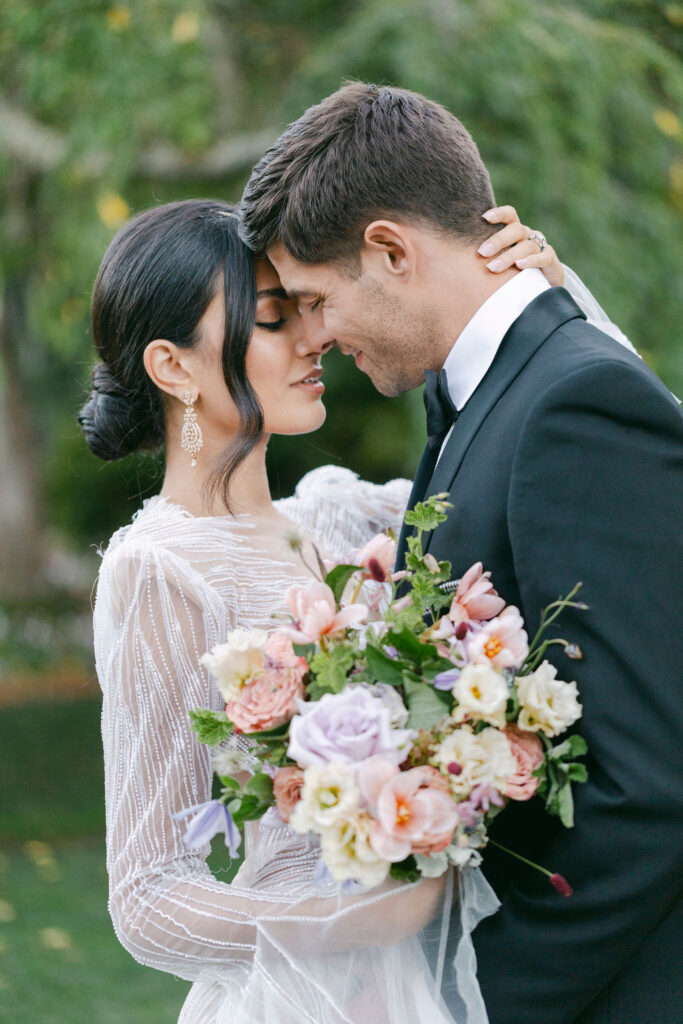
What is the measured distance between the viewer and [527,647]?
68.6 inches

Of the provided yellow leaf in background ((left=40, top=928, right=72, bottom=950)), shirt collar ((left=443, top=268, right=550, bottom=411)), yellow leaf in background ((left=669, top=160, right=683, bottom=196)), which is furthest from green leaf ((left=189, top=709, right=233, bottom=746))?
yellow leaf in background ((left=40, top=928, right=72, bottom=950))

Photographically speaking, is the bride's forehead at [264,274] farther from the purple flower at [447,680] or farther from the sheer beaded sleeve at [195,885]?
the purple flower at [447,680]

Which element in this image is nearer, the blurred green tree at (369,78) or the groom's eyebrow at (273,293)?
the groom's eyebrow at (273,293)

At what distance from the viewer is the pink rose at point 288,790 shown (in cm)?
173

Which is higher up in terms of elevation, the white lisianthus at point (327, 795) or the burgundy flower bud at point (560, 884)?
the white lisianthus at point (327, 795)

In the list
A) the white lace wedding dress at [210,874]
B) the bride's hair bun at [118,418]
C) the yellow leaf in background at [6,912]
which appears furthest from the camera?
the yellow leaf in background at [6,912]

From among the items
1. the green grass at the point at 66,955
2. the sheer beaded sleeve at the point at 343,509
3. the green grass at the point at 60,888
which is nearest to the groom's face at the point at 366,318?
the sheer beaded sleeve at the point at 343,509

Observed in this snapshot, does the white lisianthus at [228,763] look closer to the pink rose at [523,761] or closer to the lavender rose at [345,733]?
the lavender rose at [345,733]

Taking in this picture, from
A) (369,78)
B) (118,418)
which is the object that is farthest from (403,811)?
(369,78)

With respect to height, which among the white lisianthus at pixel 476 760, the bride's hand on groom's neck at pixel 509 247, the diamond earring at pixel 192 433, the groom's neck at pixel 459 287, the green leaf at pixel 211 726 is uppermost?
the bride's hand on groom's neck at pixel 509 247

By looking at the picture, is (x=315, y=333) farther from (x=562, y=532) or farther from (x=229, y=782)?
(x=229, y=782)

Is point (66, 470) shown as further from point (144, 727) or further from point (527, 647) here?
point (527, 647)

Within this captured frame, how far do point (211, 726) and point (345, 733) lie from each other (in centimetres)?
31

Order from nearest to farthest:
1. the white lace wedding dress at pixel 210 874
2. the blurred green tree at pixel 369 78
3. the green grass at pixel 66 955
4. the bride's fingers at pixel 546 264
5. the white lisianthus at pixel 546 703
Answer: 1. the white lisianthus at pixel 546 703
2. the white lace wedding dress at pixel 210 874
3. the bride's fingers at pixel 546 264
4. the blurred green tree at pixel 369 78
5. the green grass at pixel 66 955
